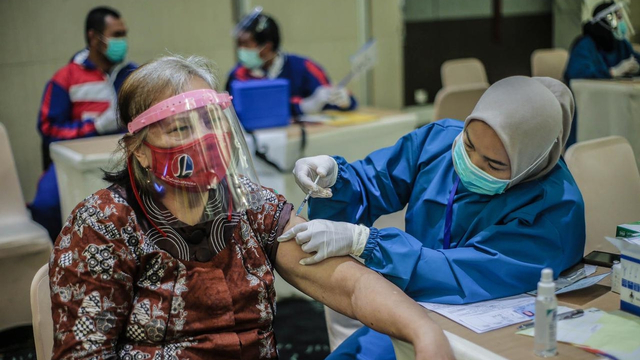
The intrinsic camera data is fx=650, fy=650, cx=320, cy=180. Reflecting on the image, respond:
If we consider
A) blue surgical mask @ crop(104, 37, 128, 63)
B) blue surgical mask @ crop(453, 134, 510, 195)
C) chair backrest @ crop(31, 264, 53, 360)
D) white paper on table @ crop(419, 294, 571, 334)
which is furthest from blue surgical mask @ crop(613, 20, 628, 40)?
blue surgical mask @ crop(104, 37, 128, 63)

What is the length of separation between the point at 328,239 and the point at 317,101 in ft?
8.02

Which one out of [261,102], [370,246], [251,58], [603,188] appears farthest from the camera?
[251,58]

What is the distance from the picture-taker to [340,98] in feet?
12.4

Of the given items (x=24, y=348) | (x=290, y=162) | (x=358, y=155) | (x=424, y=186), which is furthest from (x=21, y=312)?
(x=424, y=186)

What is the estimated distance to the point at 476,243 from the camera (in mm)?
1485

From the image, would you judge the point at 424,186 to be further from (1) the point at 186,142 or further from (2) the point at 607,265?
(1) the point at 186,142

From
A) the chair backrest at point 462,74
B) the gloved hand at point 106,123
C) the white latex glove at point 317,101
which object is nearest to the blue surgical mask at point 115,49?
the gloved hand at point 106,123

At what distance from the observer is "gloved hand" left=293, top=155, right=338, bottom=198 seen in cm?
166

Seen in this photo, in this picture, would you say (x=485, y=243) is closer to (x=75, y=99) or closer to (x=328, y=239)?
(x=328, y=239)

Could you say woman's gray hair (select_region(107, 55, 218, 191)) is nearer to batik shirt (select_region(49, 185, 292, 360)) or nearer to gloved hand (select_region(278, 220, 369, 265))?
batik shirt (select_region(49, 185, 292, 360))

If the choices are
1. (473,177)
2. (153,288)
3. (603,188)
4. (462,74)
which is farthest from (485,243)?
(462,74)

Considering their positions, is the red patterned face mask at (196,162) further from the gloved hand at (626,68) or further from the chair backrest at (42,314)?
the gloved hand at (626,68)

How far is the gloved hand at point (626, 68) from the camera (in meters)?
2.38

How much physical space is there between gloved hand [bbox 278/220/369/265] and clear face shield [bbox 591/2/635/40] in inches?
58.4
